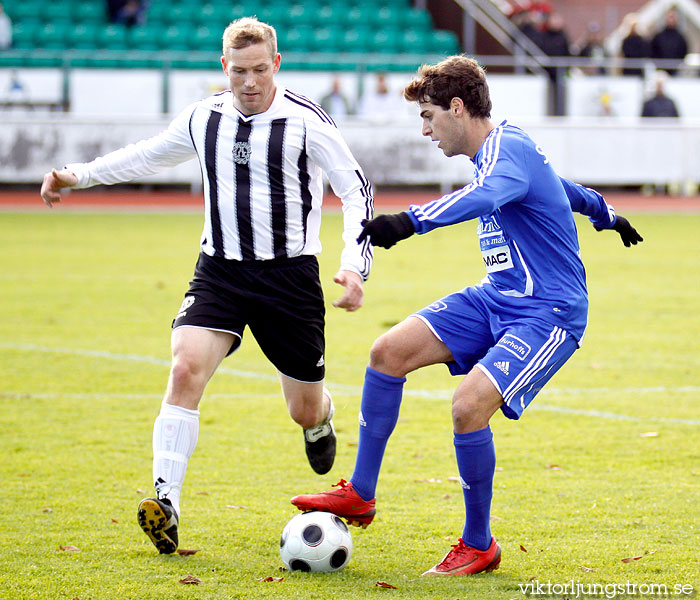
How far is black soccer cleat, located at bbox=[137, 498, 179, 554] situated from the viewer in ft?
13.3

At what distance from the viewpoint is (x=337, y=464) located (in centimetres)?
560


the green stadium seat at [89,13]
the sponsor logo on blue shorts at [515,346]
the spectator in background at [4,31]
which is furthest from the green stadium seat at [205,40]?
the sponsor logo on blue shorts at [515,346]

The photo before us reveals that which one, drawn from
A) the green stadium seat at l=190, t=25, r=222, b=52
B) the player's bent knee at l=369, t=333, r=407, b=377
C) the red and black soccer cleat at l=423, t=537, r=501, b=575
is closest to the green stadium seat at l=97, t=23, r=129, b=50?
the green stadium seat at l=190, t=25, r=222, b=52

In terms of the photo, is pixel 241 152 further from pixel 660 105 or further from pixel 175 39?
pixel 175 39

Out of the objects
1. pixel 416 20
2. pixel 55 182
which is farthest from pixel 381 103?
pixel 55 182

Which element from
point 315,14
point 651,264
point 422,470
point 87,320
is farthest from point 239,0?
point 422,470

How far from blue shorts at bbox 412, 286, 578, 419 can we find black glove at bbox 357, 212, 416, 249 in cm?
64

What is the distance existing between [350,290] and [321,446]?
1.11 m

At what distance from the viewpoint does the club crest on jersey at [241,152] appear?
4.71 metres

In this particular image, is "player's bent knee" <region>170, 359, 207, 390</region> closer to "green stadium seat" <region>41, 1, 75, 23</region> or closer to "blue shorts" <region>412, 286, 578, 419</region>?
"blue shorts" <region>412, 286, 578, 419</region>

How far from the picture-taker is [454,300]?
4.50 meters

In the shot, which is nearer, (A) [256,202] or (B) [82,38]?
(A) [256,202]

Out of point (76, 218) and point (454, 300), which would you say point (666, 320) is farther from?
point (76, 218)

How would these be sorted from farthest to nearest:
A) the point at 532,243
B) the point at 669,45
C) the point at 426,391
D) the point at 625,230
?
the point at 669,45
the point at 426,391
the point at 625,230
the point at 532,243
